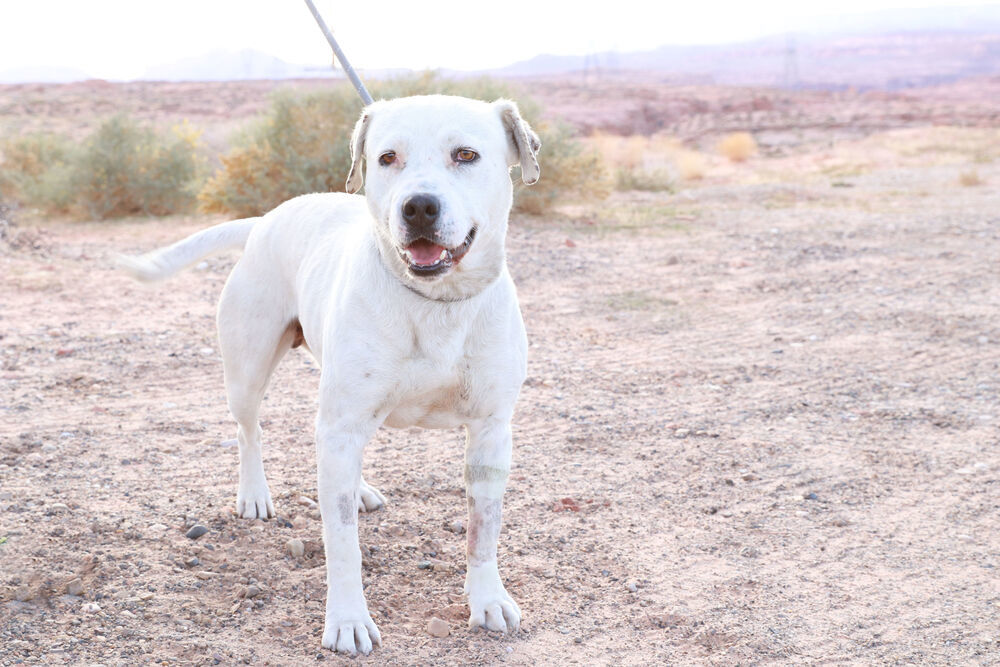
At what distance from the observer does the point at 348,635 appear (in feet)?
10.9

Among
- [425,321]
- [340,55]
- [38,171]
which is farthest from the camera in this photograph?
[38,171]

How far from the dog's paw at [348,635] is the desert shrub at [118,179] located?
1194 centimetres

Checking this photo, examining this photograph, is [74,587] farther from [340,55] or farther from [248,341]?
[340,55]

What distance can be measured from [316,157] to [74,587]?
385 inches

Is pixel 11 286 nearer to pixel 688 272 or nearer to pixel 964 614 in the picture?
pixel 688 272

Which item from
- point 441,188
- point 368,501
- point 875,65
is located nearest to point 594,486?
point 368,501

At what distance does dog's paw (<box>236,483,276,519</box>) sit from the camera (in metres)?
4.41

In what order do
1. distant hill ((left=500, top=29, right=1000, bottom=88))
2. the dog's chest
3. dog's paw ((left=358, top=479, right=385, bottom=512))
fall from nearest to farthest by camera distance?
1. the dog's chest
2. dog's paw ((left=358, top=479, right=385, bottom=512))
3. distant hill ((left=500, top=29, right=1000, bottom=88))

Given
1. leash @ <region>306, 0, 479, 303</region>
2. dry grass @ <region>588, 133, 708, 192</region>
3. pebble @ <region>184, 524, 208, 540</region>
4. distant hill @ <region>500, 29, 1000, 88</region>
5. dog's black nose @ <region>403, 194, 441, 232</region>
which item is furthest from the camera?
distant hill @ <region>500, 29, 1000, 88</region>

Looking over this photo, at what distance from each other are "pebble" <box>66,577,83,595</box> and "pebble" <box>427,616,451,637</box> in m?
1.29

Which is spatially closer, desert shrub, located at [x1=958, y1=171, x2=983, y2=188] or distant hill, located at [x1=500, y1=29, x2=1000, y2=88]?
desert shrub, located at [x1=958, y1=171, x2=983, y2=188]

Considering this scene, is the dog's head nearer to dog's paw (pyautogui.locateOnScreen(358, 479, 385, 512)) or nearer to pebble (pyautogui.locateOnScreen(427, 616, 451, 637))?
pebble (pyautogui.locateOnScreen(427, 616, 451, 637))

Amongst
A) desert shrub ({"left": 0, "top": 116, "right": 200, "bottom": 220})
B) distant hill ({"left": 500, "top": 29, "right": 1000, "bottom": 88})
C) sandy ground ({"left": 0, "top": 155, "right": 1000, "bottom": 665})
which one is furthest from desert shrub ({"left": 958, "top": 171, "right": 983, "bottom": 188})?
distant hill ({"left": 500, "top": 29, "right": 1000, "bottom": 88})

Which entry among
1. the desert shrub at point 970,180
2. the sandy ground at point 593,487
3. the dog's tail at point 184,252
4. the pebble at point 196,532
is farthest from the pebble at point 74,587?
the desert shrub at point 970,180
